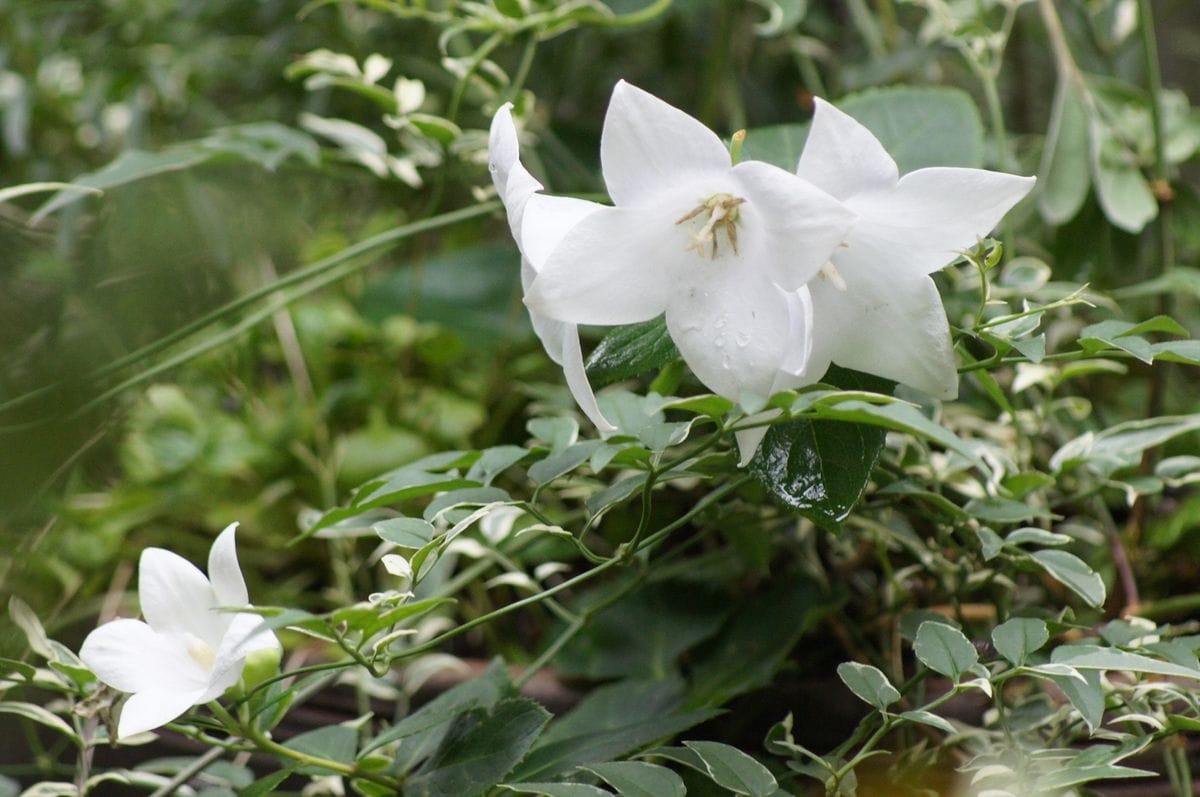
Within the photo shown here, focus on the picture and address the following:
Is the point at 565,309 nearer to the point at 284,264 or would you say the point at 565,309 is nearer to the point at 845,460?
the point at 845,460

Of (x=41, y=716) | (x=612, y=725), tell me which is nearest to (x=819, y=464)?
(x=612, y=725)

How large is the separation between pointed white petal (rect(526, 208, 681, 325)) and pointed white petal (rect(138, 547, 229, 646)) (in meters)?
0.21

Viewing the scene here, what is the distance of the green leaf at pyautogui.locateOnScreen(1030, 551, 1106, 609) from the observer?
435 millimetres

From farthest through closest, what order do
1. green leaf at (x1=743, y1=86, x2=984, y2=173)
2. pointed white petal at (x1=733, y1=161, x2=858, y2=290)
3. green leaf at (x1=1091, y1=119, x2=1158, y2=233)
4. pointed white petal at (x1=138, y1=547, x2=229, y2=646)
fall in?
green leaf at (x1=1091, y1=119, x2=1158, y2=233)
green leaf at (x1=743, y1=86, x2=984, y2=173)
pointed white petal at (x1=138, y1=547, x2=229, y2=646)
pointed white petal at (x1=733, y1=161, x2=858, y2=290)

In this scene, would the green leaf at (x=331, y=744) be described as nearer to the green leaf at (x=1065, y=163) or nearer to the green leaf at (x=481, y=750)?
the green leaf at (x=481, y=750)

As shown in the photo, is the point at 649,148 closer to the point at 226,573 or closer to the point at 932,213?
the point at 932,213

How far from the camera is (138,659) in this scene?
410mm

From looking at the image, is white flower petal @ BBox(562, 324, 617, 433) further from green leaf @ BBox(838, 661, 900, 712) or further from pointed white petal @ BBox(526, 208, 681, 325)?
green leaf @ BBox(838, 661, 900, 712)

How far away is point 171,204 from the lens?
2.96ft

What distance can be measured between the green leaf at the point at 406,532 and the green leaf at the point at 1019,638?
9.2 inches

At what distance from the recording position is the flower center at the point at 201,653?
423mm

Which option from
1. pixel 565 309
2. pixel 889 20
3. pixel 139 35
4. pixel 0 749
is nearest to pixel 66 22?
pixel 139 35

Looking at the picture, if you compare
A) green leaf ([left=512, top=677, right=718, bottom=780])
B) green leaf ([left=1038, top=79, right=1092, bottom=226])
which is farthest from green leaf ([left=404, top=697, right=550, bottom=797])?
green leaf ([left=1038, top=79, right=1092, bottom=226])

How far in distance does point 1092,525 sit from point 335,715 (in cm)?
57
